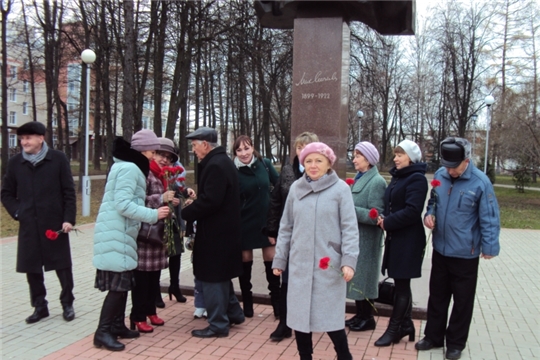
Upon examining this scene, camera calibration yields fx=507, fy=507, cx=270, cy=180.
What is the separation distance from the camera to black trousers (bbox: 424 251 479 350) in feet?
13.4

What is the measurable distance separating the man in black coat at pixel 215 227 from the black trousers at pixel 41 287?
143 centimetres

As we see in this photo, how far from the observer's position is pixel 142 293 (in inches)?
184

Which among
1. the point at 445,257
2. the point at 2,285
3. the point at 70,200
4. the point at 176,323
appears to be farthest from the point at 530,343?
the point at 2,285

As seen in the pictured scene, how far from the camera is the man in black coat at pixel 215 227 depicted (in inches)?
173

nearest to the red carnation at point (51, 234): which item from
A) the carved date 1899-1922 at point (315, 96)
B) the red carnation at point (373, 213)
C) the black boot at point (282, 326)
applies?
the black boot at point (282, 326)

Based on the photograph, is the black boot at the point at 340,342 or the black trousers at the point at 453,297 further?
the black trousers at the point at 453,297

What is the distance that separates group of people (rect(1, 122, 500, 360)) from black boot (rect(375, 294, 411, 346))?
10 mm

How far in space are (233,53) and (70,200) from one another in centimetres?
1088

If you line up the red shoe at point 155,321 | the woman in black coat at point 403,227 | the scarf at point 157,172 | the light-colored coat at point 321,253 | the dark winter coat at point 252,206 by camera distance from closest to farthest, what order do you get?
the light-colored coat at point 321,253
the woman in black coat at point 403,227
the scarf at point 157,172
the red shoe at point 155,321
the dark winter coat at point 252,206

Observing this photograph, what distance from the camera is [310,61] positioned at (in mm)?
6398

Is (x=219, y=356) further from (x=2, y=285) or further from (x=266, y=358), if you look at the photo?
(x=2, y=285)

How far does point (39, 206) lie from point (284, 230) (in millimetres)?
2597

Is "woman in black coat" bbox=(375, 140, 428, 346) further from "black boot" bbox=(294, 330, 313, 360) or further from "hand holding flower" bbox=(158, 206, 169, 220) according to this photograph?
"hand holding flower" bbox=(158, 206, 169, 220)
